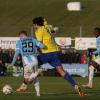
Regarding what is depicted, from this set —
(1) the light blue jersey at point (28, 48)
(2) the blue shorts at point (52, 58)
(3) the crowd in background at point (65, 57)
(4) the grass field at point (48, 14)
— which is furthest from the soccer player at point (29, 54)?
(4) the grass field at point (48, 14)

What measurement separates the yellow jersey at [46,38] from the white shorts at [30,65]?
2.06 ft

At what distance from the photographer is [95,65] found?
21359 millimetres

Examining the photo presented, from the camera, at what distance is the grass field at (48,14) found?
5603 centimetres

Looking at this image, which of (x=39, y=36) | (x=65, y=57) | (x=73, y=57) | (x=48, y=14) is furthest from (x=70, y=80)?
(x=48, y=14)

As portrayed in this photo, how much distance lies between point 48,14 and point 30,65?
44.4 m

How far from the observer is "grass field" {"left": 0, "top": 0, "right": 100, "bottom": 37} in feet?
184

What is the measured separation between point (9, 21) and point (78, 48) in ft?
79.6

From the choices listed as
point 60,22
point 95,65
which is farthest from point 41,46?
Result: point 60,22

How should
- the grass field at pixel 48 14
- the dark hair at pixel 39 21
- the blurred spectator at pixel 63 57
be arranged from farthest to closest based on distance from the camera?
the grass field at pixel 48 14
the blurred spectator at pixel 63 57
the dark hair at pixel 39 21

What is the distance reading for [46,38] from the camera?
18094 mm

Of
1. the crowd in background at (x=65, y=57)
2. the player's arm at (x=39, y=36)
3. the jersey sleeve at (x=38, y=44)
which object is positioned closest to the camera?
Result: the jersey sleeve at (x=38, y=44)

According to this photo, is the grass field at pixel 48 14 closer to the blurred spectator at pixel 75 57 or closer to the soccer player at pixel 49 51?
the blurred spectator at pixel 75 57

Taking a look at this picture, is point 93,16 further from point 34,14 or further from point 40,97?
point 40,97

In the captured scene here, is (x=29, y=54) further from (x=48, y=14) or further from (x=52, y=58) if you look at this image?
(x=48, y=14)
